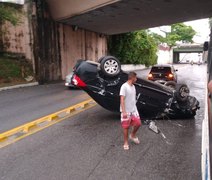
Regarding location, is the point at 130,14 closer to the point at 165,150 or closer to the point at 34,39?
the point at 34,39

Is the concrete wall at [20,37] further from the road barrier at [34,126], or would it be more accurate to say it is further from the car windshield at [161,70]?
the road barrier at [34,126]

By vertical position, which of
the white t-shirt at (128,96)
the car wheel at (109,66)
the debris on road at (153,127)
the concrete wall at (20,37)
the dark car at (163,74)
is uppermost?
the concrete wall at (20,37)

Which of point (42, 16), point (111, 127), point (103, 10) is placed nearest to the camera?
point (111, 127)

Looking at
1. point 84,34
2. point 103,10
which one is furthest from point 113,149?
point 84,34

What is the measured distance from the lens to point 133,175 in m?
5.05

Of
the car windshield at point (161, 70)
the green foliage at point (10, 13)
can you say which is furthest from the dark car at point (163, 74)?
the green foliage at point (10, 13)

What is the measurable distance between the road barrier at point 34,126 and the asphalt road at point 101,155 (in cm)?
32

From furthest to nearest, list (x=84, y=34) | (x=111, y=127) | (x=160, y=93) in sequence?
(x=84, y=34) → (x=160, y=93) → (x=111, y=127)

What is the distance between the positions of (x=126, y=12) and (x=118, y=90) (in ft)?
49.5

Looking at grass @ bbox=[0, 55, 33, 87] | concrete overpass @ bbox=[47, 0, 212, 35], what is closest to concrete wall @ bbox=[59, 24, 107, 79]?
concrete overpass @ bbox=[47, 0, 212, 35]

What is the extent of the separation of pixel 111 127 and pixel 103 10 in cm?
1521

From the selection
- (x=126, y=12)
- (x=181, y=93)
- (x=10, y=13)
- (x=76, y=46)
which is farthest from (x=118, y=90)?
(x=76, y=46)

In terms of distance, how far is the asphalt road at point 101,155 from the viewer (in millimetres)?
5129

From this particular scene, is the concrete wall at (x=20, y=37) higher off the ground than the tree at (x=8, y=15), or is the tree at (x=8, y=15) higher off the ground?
the tree at (x=8, y=15)
